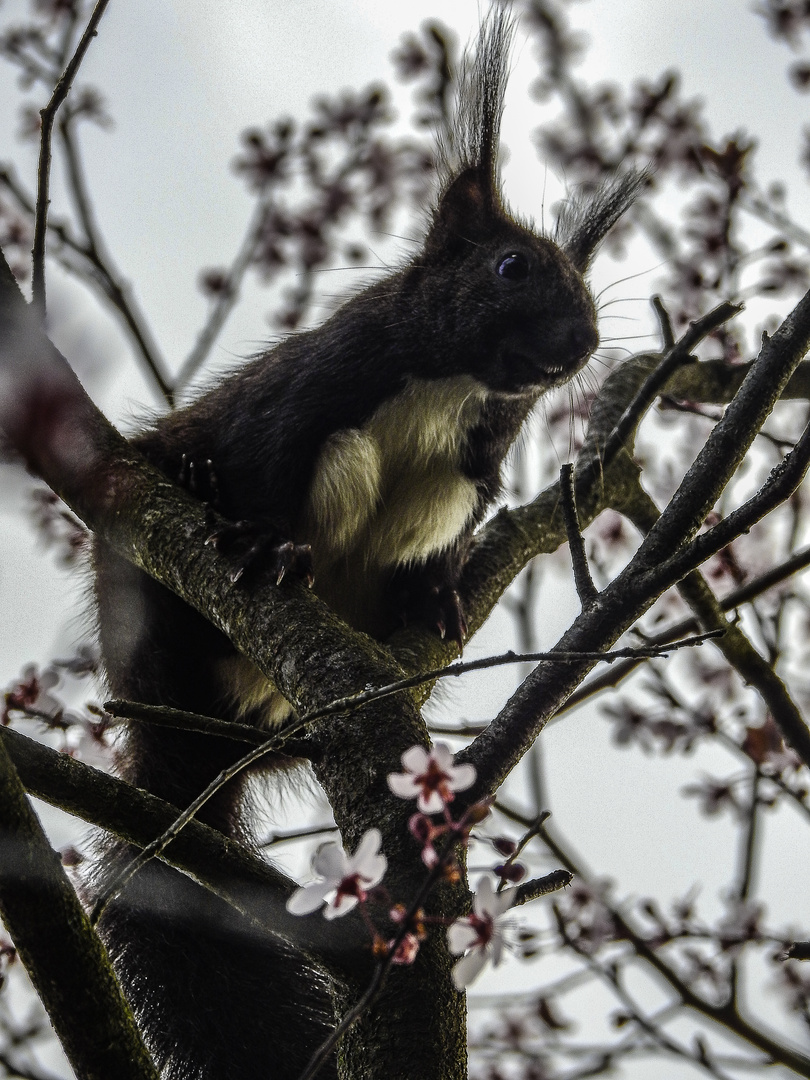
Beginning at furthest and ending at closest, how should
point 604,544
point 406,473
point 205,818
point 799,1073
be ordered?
point 604,544
point 406,473
point 205,818
point 799,1073

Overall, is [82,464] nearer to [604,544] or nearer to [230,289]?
[230,289]

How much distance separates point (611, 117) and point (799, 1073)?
16.5 feet

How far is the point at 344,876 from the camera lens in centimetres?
129

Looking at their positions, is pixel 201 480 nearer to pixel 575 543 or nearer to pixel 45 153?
pixel 45 153

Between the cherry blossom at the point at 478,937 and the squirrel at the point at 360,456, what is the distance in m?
1.25

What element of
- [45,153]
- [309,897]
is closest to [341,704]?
[309,897]

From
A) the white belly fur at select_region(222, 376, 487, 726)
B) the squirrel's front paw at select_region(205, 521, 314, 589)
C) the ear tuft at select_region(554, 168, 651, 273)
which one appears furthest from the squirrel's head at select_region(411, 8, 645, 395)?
the squirrel's front paw at select_region(205, 521, 314, 589)

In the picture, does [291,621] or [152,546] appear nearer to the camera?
[291,621]

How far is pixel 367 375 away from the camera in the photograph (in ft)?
9.84

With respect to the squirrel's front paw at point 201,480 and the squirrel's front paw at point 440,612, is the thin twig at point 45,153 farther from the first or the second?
the squirrel's front paw at point 440,612

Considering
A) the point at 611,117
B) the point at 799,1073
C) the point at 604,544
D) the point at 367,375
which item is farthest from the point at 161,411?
the point at 611,117

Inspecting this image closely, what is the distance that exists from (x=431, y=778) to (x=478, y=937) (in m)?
0.21

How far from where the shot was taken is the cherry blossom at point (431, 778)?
4.35 feet

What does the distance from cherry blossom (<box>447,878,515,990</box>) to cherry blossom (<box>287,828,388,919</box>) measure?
5.0 inches
